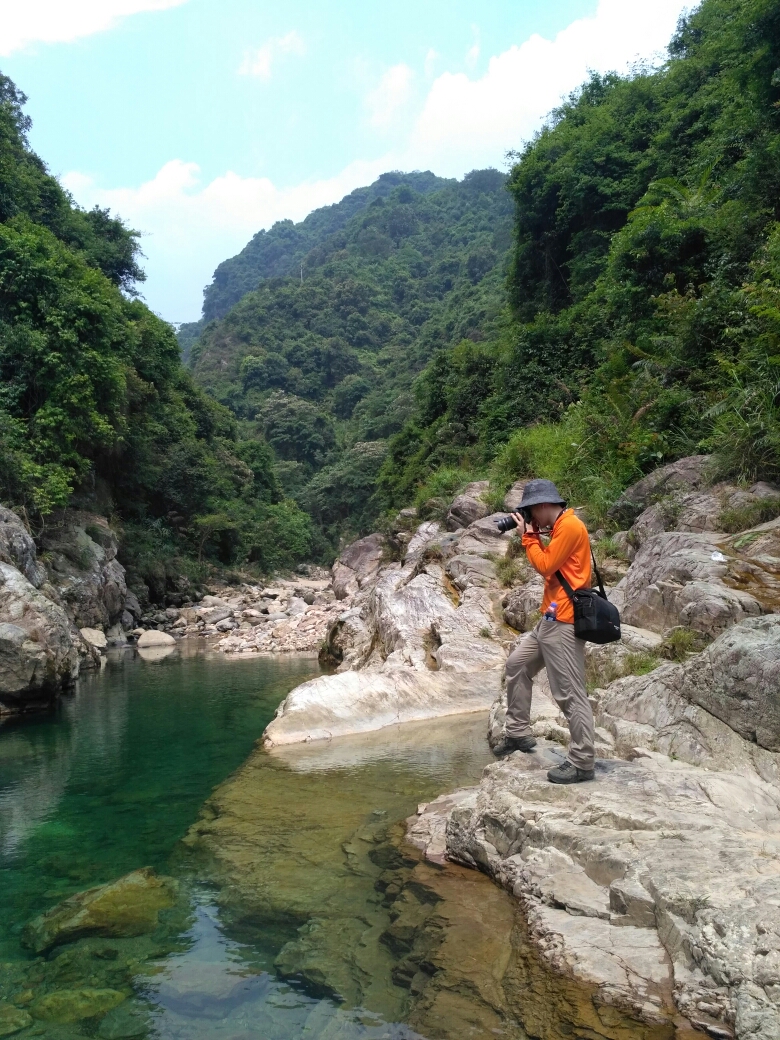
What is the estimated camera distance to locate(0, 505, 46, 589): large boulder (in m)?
14.7

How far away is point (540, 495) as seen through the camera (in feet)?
16.3

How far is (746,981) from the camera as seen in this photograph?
2834 millimetres

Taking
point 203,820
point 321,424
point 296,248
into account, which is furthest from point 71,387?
point 296,248

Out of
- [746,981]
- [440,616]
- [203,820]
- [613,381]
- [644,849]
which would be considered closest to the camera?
[746,981]

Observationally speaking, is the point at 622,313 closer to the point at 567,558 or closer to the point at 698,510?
the point at 698,510

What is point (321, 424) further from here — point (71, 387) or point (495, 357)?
point (71, 387)

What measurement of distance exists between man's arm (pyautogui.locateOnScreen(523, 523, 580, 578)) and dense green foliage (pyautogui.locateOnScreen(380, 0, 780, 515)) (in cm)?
595

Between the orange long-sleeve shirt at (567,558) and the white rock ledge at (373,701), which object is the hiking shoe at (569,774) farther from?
the white rock ledge at (373,701)

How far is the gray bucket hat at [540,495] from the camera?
491cm

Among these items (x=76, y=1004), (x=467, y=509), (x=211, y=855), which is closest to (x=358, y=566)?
(x=467, y=509)

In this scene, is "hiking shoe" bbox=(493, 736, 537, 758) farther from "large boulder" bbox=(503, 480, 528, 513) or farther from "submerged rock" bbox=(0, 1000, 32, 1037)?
"large boulder" bbox=(503, 480, 528, 513)

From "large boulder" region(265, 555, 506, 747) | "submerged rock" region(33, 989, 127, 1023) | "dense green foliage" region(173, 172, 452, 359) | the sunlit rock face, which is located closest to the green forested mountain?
the sunlit rock face

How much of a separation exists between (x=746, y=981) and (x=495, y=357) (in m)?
22.9

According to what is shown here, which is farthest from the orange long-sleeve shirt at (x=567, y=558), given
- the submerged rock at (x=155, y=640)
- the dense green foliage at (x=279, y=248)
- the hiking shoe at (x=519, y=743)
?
the dense green foliage at (x=279, y=248)
